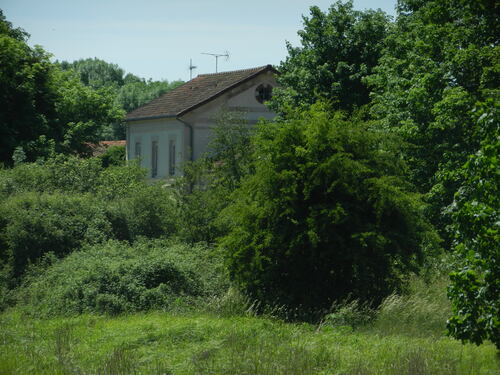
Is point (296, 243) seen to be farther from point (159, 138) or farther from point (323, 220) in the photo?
point (159, 138)

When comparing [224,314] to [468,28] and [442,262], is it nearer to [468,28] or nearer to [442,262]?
[442,262]

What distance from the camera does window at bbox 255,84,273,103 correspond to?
145 ft

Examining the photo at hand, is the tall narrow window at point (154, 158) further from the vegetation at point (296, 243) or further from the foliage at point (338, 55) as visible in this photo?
the vegetation at point (296, 243)

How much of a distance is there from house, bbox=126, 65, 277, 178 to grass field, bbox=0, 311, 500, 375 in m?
26.4

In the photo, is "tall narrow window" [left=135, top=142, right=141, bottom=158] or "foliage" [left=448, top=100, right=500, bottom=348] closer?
"foliage" [left=448, top=100, right=500, bottom=348]

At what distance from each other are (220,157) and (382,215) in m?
9.98

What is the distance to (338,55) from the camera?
3506 cm

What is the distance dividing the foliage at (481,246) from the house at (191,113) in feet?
101

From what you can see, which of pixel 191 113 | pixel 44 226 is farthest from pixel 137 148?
pixel 44 226

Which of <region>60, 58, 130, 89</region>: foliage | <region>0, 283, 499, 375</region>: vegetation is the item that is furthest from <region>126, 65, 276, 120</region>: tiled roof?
<region>60, 58, 130, 89</region>: foliage

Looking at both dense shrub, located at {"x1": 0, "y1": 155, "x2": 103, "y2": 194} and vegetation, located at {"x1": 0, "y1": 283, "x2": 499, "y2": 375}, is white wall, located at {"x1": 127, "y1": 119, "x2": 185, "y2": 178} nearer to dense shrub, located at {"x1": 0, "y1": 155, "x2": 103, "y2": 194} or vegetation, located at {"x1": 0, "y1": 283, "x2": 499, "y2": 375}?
dense shrub, located at {"x1": 0, "y1": 155, "x2": 103, "y2": 194}

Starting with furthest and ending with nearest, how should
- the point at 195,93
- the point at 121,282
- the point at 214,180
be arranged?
1. the point at 195,93
2. the point at 214,180
3. the point at 121,282

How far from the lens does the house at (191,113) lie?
42.5 metres

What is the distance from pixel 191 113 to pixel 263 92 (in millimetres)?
4614
